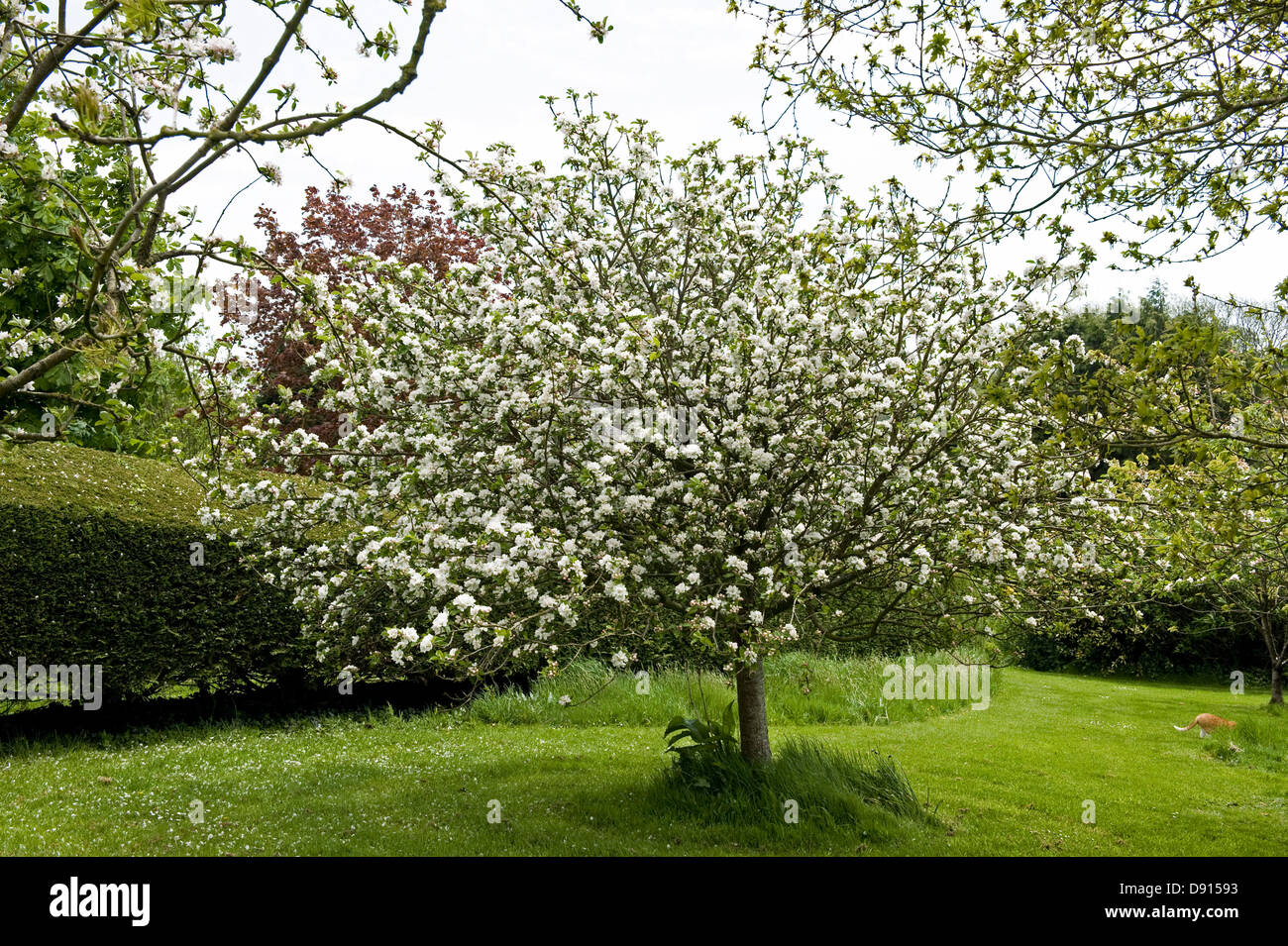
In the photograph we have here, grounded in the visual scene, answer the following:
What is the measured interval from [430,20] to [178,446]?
195 inches

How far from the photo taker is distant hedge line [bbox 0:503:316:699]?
10062 mm

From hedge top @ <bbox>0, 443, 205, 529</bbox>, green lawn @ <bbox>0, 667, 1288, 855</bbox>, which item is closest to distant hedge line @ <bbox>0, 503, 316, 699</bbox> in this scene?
hedge top @ <bbox>0, 443, 205, 529</bbox>

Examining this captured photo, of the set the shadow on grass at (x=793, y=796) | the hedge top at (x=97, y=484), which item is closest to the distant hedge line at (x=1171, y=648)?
the shadow on grass at (x=793, y=796)

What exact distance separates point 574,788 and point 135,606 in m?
6.16

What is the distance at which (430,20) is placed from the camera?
11.7 feet

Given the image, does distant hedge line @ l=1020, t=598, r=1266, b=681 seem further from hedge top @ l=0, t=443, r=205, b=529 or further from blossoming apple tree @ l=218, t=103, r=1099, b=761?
hedge top @ l=0, t=443, r=205, b=529

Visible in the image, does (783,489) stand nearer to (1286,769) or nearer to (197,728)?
(1286,769)

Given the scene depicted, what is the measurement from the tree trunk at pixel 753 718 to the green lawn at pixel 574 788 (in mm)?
811

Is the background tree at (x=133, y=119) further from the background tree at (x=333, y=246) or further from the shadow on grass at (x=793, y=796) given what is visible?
the background tree at (x=333, y=246)

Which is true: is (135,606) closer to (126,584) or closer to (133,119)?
(126,584)

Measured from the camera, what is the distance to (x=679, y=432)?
21.1 feet

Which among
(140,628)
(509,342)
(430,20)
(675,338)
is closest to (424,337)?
(509,342)

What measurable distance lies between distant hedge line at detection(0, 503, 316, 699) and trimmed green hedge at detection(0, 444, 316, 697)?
1cm

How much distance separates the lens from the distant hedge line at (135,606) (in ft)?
33.0
